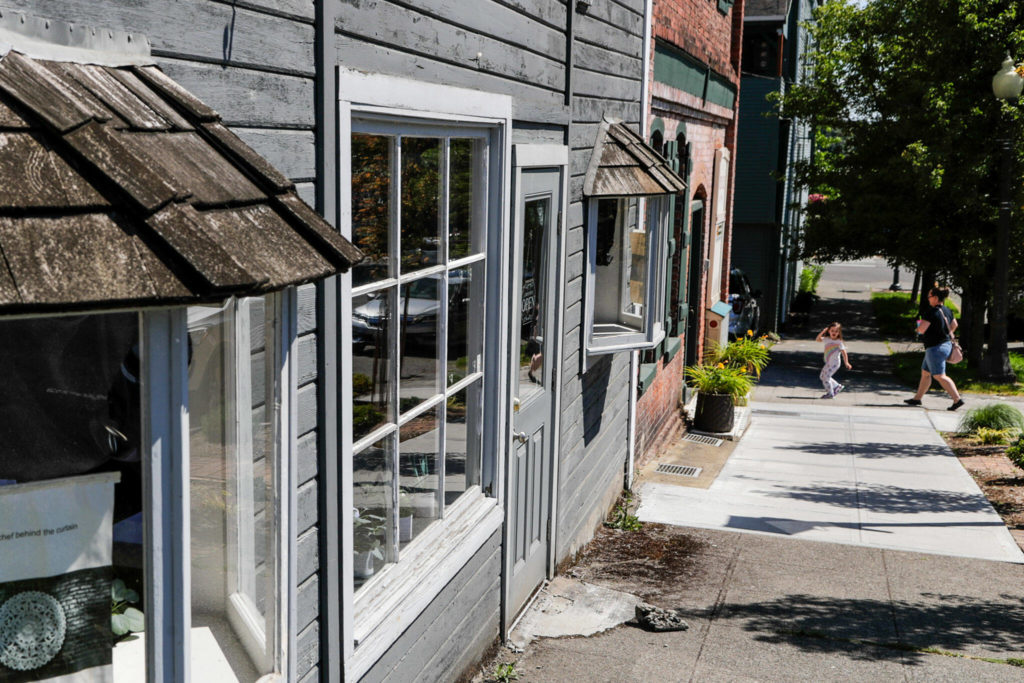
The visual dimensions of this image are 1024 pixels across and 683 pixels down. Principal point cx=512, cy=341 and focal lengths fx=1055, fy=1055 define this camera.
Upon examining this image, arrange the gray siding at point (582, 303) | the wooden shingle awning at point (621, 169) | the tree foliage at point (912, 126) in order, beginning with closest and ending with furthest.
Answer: the gray siding at point (582, 303) < the wooden shingle awning at point (621, 169) < the tree foliage at point (912, 126)

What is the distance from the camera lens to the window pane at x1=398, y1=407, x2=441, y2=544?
165 inches

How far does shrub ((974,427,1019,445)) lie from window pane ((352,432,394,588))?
30.8 feet

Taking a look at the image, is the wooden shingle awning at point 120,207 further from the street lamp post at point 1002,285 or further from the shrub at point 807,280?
the shrub at point 807,280

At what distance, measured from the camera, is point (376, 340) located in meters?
3.91

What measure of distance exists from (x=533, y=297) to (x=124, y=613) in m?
4.00

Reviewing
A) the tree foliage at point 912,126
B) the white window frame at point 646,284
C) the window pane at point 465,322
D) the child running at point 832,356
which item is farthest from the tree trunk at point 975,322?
the window pane at point 465,322

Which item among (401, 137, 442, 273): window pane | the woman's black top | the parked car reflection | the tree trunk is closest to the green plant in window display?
the parked car reflection

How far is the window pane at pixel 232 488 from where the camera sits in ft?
8.60

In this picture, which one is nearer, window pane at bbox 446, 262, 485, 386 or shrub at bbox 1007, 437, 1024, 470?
window pane at bbox 446, 262, 485, 386

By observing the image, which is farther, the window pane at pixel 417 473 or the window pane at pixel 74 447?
the window pane at pixel 417 473

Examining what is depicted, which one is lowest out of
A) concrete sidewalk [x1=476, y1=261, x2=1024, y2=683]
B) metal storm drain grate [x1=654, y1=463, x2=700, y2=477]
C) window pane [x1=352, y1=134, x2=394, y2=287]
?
metal storm drain grate [x1=654, y1=463, x2=700, y2=477]

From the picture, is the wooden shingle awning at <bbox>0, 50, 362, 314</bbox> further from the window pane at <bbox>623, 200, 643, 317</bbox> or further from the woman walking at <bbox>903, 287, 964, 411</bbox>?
the woman walking at <bbox>903, 287, 964, 411</bbox>

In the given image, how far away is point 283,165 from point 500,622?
3379mm

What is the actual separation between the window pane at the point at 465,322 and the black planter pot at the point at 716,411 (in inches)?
286
